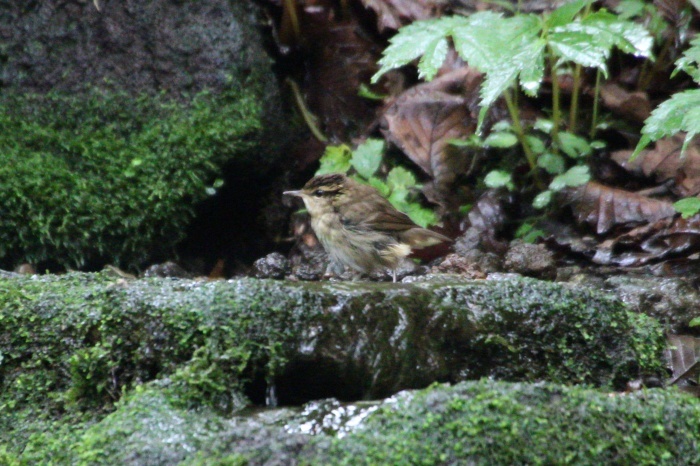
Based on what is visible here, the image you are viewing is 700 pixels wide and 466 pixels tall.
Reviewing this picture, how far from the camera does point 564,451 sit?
2562 millimetres

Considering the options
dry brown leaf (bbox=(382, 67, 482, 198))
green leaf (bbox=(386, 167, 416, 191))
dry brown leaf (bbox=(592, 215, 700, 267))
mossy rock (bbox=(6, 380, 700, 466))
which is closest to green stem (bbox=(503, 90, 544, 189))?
dry brown leaf (bbox=(382, 67, 482, 198))

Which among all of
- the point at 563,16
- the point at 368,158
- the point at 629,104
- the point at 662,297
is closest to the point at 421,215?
the point at 368,158

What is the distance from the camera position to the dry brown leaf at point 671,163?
561 cm

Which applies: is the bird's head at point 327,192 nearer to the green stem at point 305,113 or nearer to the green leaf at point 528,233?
the green leaf at point 528,233

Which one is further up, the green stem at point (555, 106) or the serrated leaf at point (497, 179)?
the green stem at point (555, 106)

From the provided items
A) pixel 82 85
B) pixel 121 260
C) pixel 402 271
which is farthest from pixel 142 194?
pixel 402 271

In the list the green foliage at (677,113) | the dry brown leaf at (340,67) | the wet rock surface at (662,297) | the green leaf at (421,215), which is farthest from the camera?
the dry brown leaf at (340,67)

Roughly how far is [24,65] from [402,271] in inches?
121

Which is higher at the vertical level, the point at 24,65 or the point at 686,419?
the point at 24,65

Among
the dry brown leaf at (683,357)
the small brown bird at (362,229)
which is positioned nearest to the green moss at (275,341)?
the dry brown leaf at (683,357)

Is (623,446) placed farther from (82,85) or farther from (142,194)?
(82,85)

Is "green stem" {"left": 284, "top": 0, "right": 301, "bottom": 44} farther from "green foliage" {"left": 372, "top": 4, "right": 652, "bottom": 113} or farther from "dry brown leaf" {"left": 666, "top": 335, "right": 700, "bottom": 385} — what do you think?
"dry brown leaf" {"left": 666, "top": 335, "right": 700, "bottom": 385}

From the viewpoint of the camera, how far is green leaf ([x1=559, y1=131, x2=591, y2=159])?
5699mm

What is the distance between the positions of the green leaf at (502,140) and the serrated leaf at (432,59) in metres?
1.81
